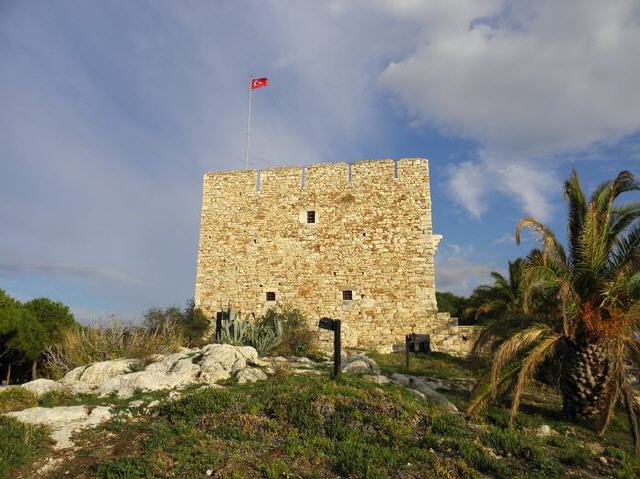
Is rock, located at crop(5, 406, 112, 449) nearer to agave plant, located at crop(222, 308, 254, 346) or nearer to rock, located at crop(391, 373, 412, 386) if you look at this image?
agave plant, located at crop(222, 308, 254, 346)

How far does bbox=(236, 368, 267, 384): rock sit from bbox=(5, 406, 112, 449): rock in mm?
2285

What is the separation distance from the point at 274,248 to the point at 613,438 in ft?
37.8

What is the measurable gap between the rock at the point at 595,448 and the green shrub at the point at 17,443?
6795 millimetres

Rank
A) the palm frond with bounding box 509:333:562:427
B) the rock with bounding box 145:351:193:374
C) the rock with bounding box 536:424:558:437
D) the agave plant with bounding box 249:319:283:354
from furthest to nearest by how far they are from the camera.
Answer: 1. the agave plant with bounding box 249:319:283:354
2. the rock with bounding box 145:351:193:374
3. the palm frond with bounding box 509:333:562:427
4. the rock with bounding box 536:424:558:437

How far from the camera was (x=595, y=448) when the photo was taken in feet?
20.0

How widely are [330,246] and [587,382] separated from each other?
31.1 ft

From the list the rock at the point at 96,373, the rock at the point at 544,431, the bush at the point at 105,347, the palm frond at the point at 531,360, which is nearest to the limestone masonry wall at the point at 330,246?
the bush at the point at 105,347

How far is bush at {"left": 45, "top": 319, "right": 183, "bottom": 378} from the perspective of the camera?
9.94 m

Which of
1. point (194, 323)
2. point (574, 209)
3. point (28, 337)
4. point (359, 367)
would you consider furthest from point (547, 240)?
point (28, 337)

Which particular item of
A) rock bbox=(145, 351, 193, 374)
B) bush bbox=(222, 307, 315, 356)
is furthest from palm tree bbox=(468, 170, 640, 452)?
bush bbox=(222, 307, 315, 356)

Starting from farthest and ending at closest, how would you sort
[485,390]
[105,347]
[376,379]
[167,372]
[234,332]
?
[234,332], [105,347], [167,372], [376,379], [485,390]

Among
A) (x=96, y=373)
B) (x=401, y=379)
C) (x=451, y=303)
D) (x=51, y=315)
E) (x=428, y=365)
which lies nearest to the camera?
(x=96, y=373)

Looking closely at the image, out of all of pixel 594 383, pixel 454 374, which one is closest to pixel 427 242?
pixel 454 374

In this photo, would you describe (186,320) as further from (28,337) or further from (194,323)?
(28,337)
